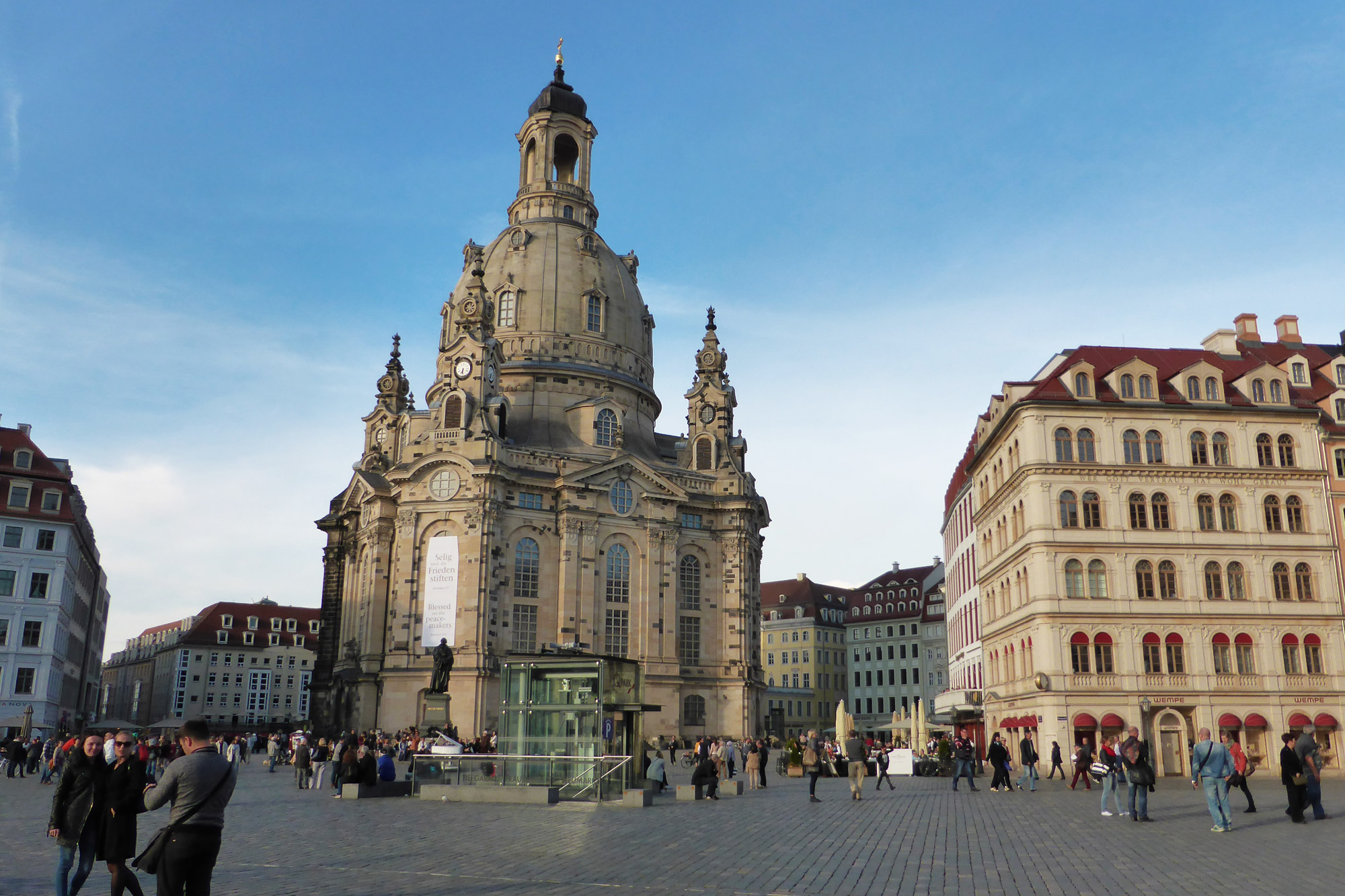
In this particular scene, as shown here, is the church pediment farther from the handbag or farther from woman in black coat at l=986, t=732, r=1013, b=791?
the handbag

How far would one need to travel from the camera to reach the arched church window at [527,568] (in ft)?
233

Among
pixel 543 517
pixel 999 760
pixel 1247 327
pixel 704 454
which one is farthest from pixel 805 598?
pixel 999 760

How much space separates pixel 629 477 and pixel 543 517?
6454 millimetres

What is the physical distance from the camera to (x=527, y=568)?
71.5 m

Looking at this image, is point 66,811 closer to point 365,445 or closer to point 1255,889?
point 1255,889

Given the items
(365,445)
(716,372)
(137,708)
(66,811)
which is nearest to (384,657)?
(365,445)

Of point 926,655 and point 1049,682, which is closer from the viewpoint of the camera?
point 1049,682

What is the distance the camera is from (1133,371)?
4950 centimetres

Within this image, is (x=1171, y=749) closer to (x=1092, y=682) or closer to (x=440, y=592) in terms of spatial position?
(x=1092, y=682)

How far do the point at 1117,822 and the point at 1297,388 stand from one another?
37720 millimetres

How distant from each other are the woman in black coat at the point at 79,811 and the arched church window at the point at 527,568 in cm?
5860

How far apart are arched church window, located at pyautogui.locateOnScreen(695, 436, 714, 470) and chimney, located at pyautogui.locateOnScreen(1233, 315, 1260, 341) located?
34.9 meters

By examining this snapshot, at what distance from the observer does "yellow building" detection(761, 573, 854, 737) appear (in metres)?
118

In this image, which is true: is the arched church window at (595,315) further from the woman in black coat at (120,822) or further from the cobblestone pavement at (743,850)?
the woman in black coat at (120,822)
